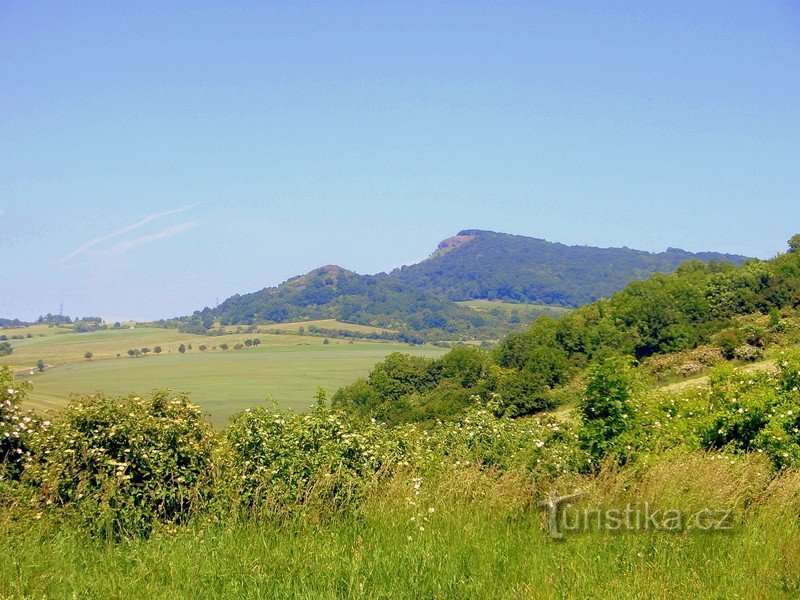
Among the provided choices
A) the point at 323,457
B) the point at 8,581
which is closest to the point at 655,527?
the point at 323,457

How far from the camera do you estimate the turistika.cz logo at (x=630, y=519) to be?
5508 mm

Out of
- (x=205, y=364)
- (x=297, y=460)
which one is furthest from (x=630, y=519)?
(x=205, y=364)

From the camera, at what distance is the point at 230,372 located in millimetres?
95812

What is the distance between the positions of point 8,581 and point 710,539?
458 cm

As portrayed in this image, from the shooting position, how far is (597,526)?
18.4ft

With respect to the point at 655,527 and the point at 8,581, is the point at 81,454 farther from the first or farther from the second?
the point at 655,527

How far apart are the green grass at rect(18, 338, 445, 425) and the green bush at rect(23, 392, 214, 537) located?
1637 inches

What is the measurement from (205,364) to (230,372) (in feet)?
38.5

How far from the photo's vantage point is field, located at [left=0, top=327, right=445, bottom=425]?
70.4m

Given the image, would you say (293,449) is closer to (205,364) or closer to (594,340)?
(594,340)

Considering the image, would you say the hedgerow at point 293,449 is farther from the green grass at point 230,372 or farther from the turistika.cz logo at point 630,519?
the green grass at point 230,372

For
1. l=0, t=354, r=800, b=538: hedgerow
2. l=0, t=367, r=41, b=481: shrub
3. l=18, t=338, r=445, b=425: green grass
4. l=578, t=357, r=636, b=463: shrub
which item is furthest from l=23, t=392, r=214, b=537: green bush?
l=18, t=338, r=445, b=425: green grass

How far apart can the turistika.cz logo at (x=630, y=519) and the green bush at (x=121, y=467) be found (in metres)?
2.80

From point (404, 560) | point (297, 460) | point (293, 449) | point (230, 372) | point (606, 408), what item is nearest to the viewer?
point (404, 560)
